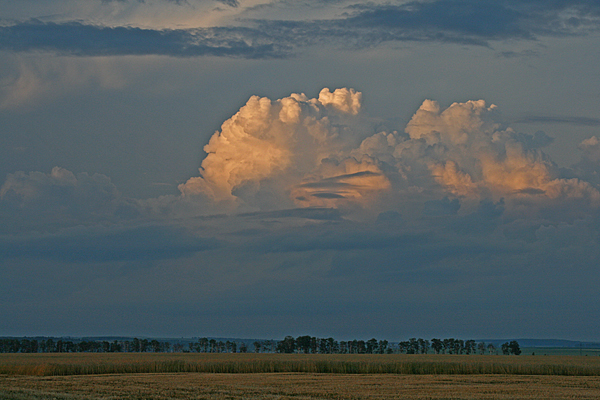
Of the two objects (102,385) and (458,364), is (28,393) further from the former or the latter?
(458,364)

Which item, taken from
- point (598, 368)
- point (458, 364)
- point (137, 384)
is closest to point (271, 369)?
point (458, 364)

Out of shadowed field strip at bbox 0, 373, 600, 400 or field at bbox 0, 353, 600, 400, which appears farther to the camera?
field at bbox 0, 353, 600, 400

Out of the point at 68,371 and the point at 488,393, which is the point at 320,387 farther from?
the point at 68,371

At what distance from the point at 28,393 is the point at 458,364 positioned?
2134 inches

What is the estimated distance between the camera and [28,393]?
40.0 m

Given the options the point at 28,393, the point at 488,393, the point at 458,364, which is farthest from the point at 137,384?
the point at 458,364

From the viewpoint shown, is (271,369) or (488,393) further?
(271,369)

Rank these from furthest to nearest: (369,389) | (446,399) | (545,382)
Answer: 1. (545,382)
2. (369,389)
3. (446,399)

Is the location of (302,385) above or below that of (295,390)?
below

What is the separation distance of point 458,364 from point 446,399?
139 feet

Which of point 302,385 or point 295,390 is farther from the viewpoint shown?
point 302,385

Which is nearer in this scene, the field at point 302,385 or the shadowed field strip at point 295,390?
the shadowed field strip at point 295,390

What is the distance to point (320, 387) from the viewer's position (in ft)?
160

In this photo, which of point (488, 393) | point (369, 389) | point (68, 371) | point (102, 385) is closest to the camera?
point (488, 393)
